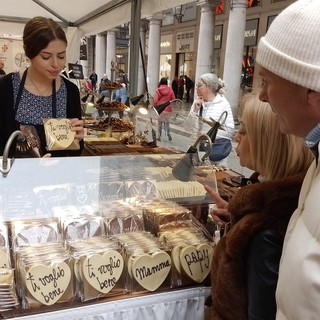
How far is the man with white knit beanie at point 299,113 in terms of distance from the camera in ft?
2.39

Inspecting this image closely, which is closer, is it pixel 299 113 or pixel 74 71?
pixel 299 113

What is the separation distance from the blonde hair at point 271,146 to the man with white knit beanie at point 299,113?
199 millimetres

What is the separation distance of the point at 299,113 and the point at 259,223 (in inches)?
11.3

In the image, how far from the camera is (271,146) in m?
1.10

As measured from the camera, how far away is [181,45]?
17234 mm

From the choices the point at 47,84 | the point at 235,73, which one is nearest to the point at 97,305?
the point at 47,84

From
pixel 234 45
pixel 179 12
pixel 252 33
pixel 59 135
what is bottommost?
pixel 59 135

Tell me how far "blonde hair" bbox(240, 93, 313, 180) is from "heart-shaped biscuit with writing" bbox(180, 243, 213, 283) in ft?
1.16

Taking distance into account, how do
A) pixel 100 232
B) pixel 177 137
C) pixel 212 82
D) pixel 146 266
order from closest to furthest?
1. pixel 146 266
2. pixel 100 232
3. pixel 177 137
4. pixel 212 82

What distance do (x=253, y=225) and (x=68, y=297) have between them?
568mm

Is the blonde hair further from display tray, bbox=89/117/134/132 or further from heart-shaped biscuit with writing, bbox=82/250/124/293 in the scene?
display tray, bbox=89/117/134/132

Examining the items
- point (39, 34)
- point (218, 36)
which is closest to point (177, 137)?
point (39, 34)

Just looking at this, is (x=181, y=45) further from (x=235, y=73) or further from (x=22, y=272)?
(x=22, y=272)

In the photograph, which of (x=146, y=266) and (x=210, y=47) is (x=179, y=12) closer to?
(x=210, y=47)
